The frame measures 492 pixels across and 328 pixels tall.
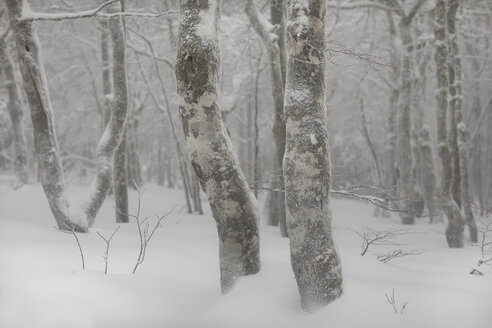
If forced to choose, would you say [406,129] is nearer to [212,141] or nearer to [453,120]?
[453,120]

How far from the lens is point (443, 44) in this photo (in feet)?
26.9

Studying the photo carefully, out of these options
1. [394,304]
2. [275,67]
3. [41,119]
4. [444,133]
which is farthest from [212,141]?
[444,133]

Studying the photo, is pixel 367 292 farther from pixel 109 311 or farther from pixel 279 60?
pixel 279 60

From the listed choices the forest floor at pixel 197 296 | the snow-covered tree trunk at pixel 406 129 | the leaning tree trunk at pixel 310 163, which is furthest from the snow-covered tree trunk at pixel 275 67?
the snow-covered tree trunk at pixel 406 129

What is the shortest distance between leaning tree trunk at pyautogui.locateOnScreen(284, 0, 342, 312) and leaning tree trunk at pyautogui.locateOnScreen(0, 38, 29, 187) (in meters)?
11.2

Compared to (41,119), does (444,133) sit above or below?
below

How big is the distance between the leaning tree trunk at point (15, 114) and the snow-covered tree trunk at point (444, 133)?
11.1m

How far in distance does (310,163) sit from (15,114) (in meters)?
12.3

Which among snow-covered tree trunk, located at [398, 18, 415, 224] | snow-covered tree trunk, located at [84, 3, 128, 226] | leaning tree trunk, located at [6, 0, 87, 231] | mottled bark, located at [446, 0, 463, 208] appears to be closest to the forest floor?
leaning tree trunk, located at [6, 0, 87, 231]

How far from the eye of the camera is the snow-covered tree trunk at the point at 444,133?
8195 millimetres

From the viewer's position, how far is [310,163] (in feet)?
11.2

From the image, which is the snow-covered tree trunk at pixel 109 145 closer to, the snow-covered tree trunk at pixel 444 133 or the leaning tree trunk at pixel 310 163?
the leaning tree trunk at pixel 310 163

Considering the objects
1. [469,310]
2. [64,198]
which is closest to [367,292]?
[469,310]

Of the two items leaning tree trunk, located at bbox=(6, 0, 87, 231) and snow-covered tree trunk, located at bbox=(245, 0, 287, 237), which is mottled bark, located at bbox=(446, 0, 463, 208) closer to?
snow-covered tree trunk, located at bbox=(245, 0, 287, 237)
